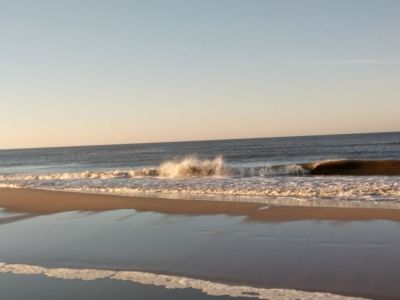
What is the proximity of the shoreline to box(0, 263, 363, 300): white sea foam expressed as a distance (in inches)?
177

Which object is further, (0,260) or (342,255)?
(0,260)

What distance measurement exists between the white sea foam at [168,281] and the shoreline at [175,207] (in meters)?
4.49

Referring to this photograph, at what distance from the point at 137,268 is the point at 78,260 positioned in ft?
4.06

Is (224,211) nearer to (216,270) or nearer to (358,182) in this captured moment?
(216,270)

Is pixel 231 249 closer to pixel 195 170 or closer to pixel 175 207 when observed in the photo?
pixel 175 207

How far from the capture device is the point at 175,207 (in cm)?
1333

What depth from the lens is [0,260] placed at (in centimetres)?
816

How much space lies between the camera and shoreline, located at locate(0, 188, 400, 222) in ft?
35.2

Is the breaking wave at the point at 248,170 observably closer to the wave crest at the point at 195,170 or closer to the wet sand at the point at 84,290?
the wave crest at the point at 195,170

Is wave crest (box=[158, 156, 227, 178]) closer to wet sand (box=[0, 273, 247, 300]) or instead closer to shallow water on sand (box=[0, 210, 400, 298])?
shallow water on sand (box=[0, 210, 400, 298])

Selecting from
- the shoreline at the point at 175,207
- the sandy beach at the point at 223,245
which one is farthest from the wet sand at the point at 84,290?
the shoreline at the point at 175,207

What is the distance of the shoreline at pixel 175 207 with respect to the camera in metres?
10.7

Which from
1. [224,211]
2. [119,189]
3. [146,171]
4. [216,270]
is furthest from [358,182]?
[146,171]

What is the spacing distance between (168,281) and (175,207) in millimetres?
6905
